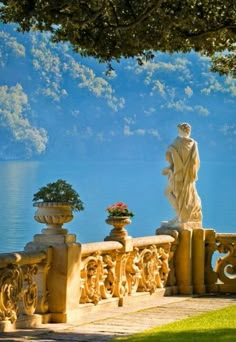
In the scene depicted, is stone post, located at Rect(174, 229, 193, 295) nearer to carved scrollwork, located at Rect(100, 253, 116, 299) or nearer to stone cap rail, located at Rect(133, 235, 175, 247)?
stone cap rail, located at Rect(133, 235, 175, 247)

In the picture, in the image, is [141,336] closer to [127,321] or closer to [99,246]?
[127,321]

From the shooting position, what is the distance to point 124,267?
14328mm

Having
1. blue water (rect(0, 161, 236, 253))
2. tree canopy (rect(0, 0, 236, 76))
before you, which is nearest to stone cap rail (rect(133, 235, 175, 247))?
tree canopy (rect(0, 0, 236, 76))

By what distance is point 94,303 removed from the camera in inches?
521

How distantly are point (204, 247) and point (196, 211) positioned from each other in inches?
22.2

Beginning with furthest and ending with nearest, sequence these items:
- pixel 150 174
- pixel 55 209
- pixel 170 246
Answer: pixel 150 174, pixel 170 246, pixel 55 209

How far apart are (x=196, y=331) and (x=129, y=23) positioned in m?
3.28

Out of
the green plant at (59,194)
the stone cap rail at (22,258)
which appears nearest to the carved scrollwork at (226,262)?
the green plant at (59,194)

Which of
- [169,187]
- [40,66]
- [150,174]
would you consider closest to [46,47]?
[40,66]

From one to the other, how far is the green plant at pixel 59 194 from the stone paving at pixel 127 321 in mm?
1424

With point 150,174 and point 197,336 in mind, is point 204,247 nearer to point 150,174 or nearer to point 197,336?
point 197,336

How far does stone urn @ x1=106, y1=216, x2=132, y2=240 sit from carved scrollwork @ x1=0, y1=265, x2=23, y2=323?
2999 millimetres

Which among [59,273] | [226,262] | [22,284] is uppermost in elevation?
[226,262]

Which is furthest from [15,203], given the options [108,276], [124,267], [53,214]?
[53,214]
